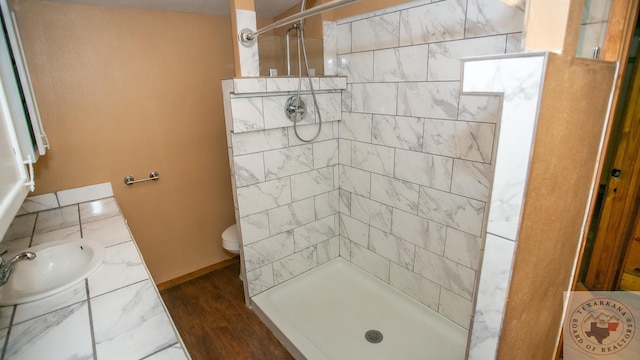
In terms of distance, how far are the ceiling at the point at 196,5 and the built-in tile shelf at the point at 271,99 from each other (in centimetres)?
68

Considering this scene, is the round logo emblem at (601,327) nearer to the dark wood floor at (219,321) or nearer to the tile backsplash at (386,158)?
the tile backsplash at (386,158)

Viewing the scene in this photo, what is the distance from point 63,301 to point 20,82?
1134mm

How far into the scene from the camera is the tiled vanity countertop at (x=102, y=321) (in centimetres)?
93

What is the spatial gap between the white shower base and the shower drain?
25mm

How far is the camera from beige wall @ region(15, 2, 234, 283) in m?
1.97

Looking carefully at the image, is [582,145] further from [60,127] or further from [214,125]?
[60,127]

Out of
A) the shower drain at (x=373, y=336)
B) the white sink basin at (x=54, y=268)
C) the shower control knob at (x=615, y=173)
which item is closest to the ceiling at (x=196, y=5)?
the white sink basin at (x=54, y=268)

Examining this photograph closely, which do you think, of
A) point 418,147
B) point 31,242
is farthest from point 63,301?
point 418,147

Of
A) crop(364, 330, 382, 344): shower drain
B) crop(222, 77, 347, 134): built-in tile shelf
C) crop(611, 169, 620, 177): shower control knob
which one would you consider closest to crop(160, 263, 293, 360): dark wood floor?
crop(364, 330, 382, 344): shower drain

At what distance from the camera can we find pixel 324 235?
103 inches

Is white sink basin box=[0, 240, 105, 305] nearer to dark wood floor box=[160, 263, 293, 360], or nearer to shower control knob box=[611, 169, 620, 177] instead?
dark wood floor box=[160, 263, 293, 360]

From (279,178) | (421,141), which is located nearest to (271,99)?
(279,178)

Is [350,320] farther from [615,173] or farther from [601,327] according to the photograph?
[615,173]

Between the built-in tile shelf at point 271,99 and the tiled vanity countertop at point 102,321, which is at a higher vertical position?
the built-in tile shelf at point 271,99
